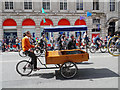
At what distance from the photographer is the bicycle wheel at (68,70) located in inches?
223

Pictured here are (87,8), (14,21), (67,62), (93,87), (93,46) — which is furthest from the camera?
(87,8)

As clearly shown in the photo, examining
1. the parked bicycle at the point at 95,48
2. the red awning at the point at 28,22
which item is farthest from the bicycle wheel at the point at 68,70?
the red awning at the point at 28,22

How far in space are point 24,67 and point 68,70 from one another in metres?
1.97

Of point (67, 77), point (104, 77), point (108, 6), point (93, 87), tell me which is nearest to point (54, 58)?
point (67, 77)

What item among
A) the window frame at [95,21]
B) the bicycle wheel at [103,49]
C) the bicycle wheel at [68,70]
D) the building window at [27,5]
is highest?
the building window at [27,5]

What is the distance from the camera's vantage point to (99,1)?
25.4m

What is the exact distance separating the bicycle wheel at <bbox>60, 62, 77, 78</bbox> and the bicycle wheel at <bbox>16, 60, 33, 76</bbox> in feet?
4.86

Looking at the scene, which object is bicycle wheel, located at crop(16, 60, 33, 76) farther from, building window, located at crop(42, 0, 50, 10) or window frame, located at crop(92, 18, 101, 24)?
window frame, located at crop(92, 18, 101, 24)

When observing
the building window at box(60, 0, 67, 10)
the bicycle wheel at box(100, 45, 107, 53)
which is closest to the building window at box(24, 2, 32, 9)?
the building window at box(60, 0, 67, 10)

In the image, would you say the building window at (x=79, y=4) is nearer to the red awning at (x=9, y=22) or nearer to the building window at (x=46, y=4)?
the building window at (x=46, y=4)

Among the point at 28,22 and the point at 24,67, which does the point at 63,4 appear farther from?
the point at 24,67

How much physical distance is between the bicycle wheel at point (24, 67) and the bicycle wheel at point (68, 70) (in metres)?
1.48

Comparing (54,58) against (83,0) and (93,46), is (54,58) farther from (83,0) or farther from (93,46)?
(83,0)

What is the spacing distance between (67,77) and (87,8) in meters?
21.5
